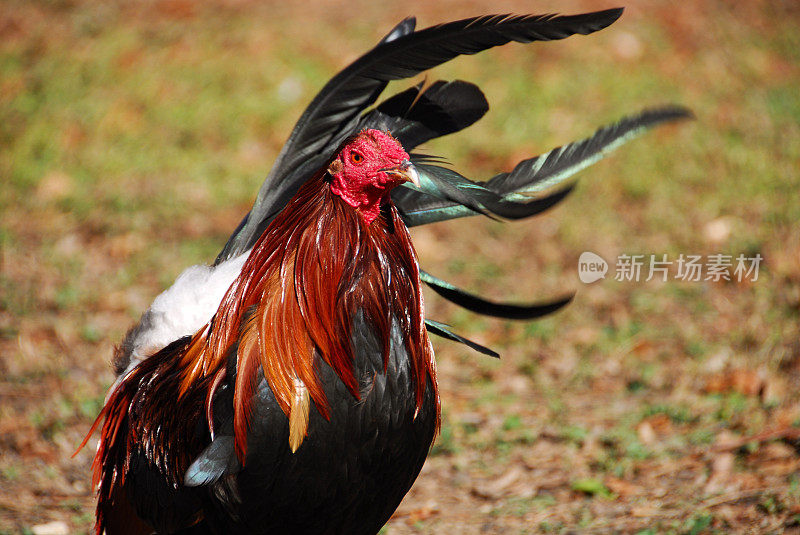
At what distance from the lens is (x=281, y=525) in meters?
2.63

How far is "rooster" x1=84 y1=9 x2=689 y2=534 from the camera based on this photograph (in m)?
2.52

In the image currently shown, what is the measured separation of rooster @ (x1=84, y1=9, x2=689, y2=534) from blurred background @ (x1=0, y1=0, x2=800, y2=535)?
121 cm

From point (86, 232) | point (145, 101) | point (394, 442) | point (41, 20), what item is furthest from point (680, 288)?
point (41, 20)

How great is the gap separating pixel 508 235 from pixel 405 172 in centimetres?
438

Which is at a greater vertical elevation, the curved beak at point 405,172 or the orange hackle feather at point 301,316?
the curved beak at point 405,172

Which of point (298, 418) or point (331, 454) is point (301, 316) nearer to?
point (298, 418)

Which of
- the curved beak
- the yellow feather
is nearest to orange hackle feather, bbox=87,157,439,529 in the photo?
the yellow feather

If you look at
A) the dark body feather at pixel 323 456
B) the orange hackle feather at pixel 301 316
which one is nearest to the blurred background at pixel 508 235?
the dark body feather at pixel 323 456

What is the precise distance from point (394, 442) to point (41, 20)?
27.2 feet

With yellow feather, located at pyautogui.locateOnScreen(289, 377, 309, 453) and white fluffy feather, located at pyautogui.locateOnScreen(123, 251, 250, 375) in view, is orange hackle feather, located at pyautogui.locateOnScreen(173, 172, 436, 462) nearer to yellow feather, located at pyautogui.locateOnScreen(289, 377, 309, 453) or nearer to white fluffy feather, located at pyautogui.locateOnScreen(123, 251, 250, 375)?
yellow feather, located at pyautogui.locateOnScreen(289, 377, 309, 453)

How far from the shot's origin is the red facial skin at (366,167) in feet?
8.28

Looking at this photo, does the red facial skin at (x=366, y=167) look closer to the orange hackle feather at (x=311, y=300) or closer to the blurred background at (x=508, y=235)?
the orange hackle feather at (x=311, y=300)

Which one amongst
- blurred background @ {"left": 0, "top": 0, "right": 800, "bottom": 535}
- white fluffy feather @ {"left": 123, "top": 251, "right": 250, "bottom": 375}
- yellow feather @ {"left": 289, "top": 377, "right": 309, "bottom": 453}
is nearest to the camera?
yellow feather @ {"left": 289, "top": 377, "right": 309, "bottom": 453}

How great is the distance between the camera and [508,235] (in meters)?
6.79
